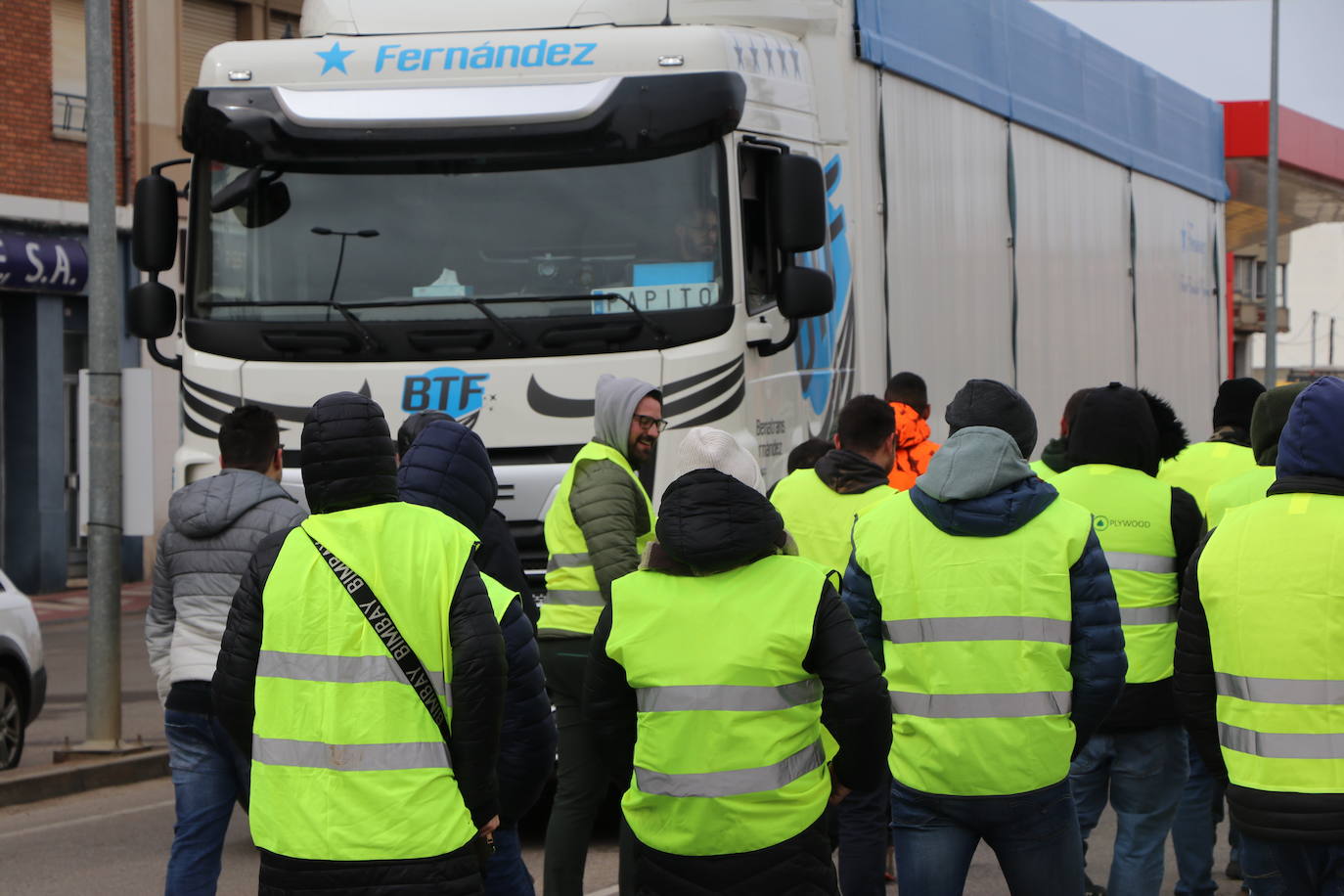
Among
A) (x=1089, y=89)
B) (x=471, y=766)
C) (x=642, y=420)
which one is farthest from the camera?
(x=1089, y=89)

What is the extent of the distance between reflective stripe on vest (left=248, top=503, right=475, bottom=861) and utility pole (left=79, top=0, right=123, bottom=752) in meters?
7.31

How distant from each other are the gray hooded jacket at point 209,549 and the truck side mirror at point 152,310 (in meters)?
3.03

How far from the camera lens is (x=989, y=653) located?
462 centimetres

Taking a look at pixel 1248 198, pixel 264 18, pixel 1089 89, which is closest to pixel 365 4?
pixel 1089 89

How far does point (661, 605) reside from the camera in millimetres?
4094

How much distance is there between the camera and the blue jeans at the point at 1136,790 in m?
5.98

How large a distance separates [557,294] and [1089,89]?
7.62 meters

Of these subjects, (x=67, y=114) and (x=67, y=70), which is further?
(x=67, y=70)

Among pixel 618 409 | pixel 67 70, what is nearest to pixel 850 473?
pixel 618 409

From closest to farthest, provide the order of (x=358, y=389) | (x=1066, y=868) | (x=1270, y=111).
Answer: (x=1066, y=868) < (x=358, y=389) < (x=1270, y=111)

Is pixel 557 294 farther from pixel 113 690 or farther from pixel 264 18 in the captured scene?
pixel 264 18

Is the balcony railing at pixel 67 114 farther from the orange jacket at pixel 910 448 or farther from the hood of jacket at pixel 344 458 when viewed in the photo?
the hood of jacket at pixel 344 458

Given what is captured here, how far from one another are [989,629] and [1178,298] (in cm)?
1345

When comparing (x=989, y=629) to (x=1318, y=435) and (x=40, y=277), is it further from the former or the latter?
(x=40, y=277)
